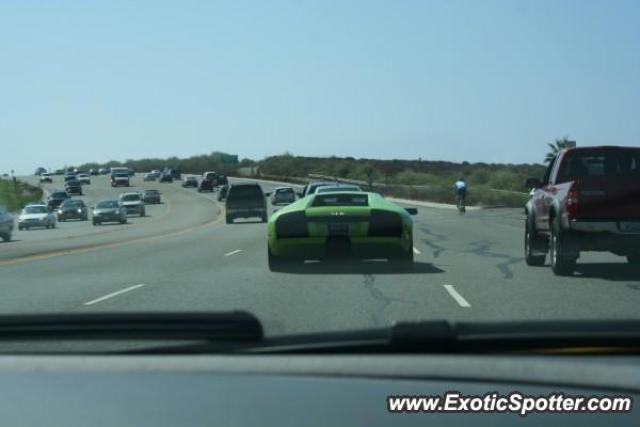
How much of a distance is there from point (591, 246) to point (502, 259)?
4357 mm

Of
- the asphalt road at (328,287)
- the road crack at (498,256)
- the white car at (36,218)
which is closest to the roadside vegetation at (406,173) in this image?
the road crack at (498,256)

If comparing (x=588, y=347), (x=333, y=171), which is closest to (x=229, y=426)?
(x=588, y=347)

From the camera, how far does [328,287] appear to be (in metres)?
13.6

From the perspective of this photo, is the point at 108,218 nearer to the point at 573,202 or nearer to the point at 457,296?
the point at 573,202

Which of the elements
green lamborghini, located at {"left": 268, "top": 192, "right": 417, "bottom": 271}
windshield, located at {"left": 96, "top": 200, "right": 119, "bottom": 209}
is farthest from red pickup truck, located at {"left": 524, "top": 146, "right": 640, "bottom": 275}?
windshield, located at {"left": 96, "top": 200, "right": 119, "bottom": 209}

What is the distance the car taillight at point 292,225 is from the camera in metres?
15.5

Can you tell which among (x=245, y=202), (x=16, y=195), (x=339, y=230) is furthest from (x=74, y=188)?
(x=339, y=230)

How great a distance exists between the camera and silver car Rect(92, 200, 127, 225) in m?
51.0

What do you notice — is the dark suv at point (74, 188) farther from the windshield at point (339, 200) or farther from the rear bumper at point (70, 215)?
the windshield at point (339, 200)

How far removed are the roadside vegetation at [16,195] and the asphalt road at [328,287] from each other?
6633 cm

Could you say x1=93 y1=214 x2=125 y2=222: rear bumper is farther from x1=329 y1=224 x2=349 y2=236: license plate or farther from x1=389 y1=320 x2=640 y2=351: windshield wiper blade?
x1=389 y1=320 x2=640 y2=351: windshield wiper blade

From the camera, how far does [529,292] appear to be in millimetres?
12812

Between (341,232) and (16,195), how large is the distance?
3586 inches

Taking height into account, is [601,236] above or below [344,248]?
above
